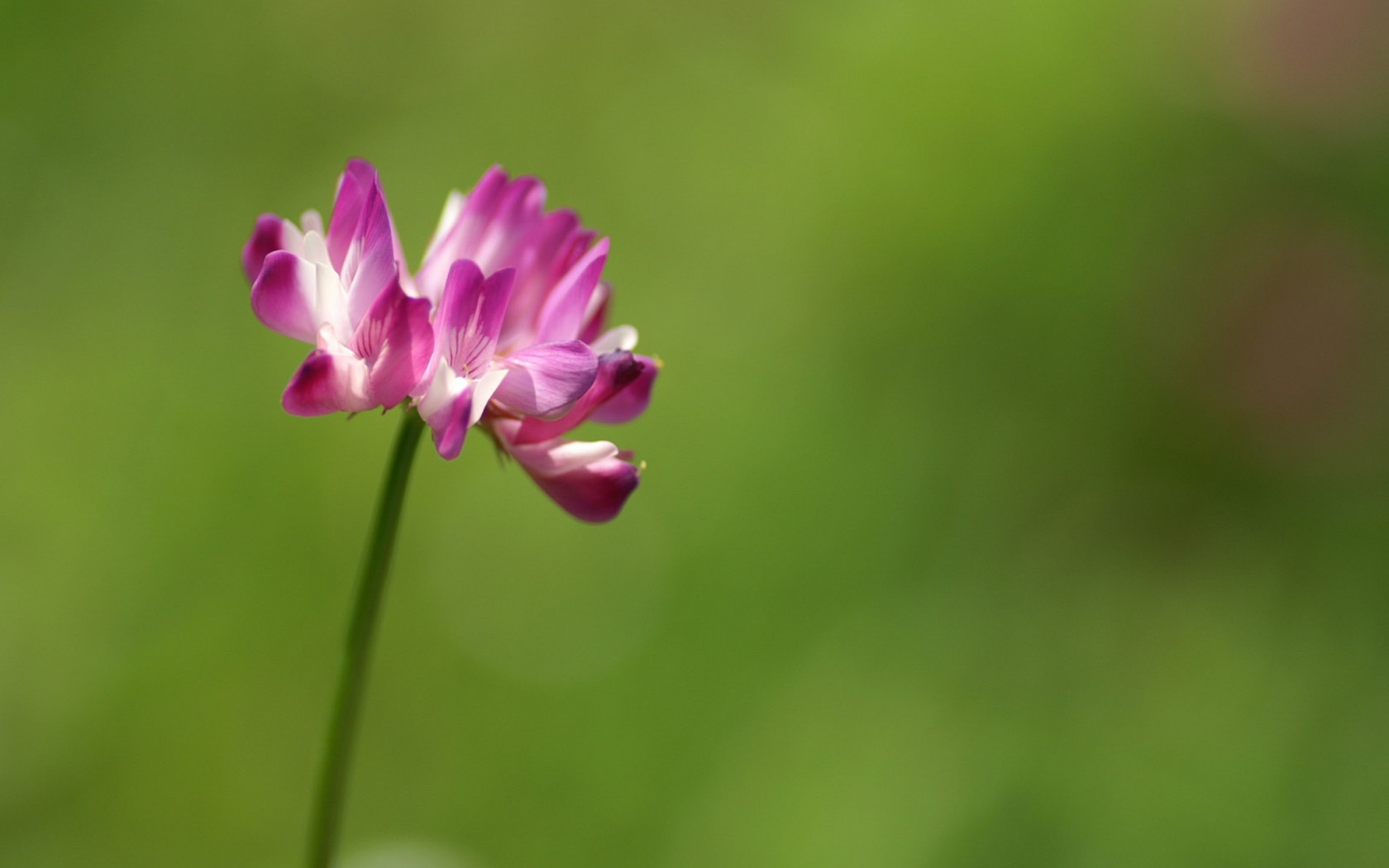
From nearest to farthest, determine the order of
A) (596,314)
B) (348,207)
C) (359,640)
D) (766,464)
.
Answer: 1. (359,640)
2. (348,207)
3. (596,314)
4. (766,464)

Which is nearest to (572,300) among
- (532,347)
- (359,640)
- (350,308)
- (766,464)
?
(532,347)

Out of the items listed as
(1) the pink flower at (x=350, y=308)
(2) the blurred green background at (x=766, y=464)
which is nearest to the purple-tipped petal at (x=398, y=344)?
(1) the pink flower at (x=350, y=308)

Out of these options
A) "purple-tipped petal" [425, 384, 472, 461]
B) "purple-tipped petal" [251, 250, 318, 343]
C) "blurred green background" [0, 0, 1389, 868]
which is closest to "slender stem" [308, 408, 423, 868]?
"purple-tipped petal" [425, 384, 472, 461]

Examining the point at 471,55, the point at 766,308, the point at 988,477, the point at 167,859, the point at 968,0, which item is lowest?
the point at 167,859

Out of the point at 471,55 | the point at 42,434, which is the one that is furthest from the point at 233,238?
the point at 471,55

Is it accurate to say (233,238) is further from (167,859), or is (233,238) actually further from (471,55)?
(167,859)

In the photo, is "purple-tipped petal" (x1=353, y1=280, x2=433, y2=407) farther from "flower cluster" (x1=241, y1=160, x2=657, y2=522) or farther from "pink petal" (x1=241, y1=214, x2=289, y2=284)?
"pink petal" (x1=241, y1=214, x2=289, y2=284)

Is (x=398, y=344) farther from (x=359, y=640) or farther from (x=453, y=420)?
(x=359, y=640)
